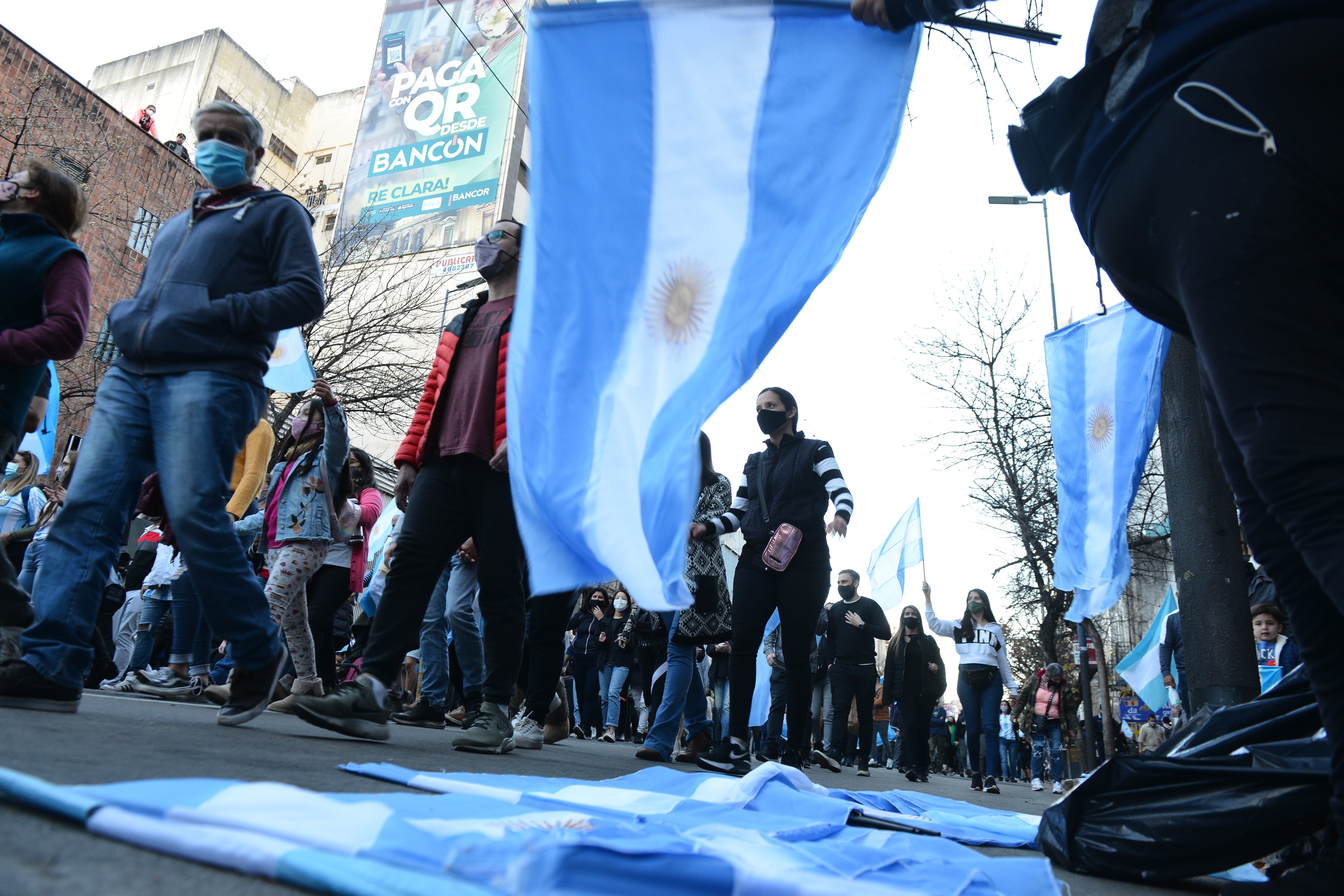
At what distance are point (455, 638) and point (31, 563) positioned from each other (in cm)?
389

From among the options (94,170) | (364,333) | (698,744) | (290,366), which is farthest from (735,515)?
(94,170)

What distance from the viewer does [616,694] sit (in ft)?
37.5

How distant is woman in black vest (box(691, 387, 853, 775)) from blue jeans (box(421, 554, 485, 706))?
150 cm

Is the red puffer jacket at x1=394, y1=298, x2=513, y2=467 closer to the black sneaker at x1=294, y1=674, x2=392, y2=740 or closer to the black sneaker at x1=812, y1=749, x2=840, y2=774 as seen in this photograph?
the black sneaker at x1=294, y1=674, x2=392, y2=740

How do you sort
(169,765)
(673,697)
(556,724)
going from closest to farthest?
(169,765)
(673,697)
(556,724)

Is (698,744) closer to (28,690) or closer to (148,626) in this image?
(28,690)

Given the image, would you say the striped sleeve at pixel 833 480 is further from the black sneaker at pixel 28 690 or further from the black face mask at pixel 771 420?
the black sneaker at pixel 28 690

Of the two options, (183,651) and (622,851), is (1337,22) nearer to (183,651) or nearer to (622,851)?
(622,851)

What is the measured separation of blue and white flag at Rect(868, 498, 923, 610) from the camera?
493 inches

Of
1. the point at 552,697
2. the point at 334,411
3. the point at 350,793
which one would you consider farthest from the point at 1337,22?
the point at 334,411

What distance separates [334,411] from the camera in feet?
17.8

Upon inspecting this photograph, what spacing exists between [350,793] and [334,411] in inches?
150

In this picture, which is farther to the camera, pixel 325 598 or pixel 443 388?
pixel 325 598

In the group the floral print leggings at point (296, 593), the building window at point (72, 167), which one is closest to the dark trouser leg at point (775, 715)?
the floral print leggings at point (296, 593)
